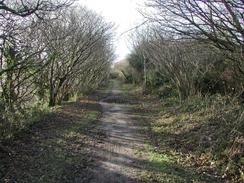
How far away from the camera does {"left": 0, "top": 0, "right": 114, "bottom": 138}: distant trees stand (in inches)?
443

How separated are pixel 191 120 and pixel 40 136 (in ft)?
19.7

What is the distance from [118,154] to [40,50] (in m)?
7.95

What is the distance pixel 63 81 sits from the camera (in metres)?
23.3

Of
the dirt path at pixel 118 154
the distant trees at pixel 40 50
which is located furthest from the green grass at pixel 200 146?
the distant trees at pixel 40 50

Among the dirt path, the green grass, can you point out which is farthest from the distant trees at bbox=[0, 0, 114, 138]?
the green grass

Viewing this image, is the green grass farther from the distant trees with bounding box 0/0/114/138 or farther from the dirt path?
the distant trees with bounding box 0/0/114/138

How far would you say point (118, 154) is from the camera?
10.3 m

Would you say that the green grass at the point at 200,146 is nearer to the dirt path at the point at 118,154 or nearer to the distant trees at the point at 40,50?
the dirt path at the point at 118,154

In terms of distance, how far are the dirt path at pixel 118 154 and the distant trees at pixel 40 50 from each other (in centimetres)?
325

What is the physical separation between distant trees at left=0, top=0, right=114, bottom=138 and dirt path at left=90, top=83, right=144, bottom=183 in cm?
325

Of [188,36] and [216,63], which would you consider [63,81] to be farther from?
[188,36]

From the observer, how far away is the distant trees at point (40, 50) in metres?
11.2

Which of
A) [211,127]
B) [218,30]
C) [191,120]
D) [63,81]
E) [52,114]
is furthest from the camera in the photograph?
[63,81]

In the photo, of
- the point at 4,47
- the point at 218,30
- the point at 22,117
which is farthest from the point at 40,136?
the point at 218,30
